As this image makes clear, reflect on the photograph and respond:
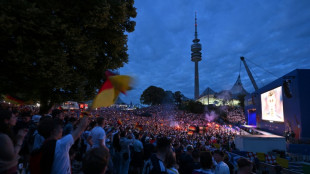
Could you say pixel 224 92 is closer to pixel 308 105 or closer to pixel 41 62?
pixel 308 105

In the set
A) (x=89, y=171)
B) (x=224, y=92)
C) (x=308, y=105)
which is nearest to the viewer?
(x=89, y=171)

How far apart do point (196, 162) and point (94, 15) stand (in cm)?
688

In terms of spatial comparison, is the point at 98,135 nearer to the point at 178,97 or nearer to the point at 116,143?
the point at 116,143

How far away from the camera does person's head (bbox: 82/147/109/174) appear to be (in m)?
1.82

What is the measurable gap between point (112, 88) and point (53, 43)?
569 centimetres

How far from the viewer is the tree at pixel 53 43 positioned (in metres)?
6.46

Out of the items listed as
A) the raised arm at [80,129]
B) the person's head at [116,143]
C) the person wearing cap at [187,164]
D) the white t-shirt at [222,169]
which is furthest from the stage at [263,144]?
the raised arm at [80,129]

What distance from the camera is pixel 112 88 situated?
2816 mm

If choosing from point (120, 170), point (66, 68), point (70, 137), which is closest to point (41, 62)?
point (66, 68)

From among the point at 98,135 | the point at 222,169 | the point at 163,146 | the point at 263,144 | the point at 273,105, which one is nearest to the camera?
the point at 163,146

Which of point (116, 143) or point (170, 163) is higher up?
point (170, 163)

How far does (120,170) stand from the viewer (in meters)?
6.07

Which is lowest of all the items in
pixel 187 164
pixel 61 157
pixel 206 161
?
pixel 187 164

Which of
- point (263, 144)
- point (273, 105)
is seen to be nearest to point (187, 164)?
point (263, 144)
